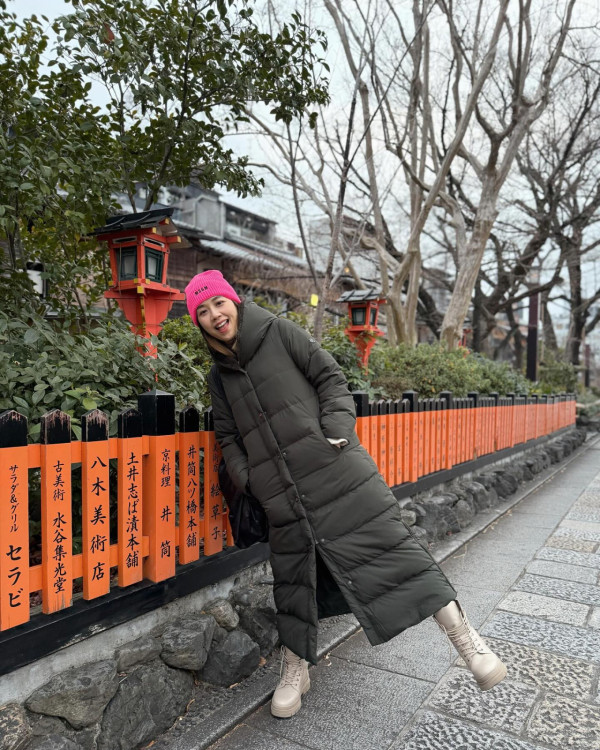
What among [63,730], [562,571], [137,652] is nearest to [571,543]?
[562,571]

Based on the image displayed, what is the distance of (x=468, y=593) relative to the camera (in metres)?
4.01

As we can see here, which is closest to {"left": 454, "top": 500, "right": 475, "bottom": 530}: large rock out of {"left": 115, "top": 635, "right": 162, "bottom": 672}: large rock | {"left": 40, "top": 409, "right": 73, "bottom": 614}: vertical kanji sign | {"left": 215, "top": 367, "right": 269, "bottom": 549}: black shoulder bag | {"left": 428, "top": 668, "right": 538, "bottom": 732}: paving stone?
{"left": 428, "top": 668, "right": 538, "bottom": 732}: paving stone

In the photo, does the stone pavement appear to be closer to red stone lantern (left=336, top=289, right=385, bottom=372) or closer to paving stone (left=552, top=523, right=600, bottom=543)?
paving stone (left=552, top=523, right=600, bottom=543)

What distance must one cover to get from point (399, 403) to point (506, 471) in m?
3.39

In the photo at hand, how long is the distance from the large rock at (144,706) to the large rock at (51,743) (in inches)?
7.3

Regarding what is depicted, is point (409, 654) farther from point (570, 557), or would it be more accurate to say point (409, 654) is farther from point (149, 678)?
point (570, 557)

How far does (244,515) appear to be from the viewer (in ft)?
8.39

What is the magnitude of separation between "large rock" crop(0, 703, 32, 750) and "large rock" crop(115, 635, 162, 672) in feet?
1.36

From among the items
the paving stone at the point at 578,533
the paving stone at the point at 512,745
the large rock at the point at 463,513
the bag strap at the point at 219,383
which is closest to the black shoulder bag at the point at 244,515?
the bag strap at the point at 219,383

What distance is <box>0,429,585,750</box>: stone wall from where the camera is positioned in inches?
77.5

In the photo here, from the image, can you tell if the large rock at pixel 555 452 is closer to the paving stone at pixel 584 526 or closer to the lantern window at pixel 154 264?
the paving stone at pixel 584 526

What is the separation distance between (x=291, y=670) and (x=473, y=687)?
0.92 m

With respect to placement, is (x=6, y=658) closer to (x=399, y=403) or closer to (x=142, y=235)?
(x=142, y=235)

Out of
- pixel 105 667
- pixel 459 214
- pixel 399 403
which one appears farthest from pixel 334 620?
pixel 459 214
